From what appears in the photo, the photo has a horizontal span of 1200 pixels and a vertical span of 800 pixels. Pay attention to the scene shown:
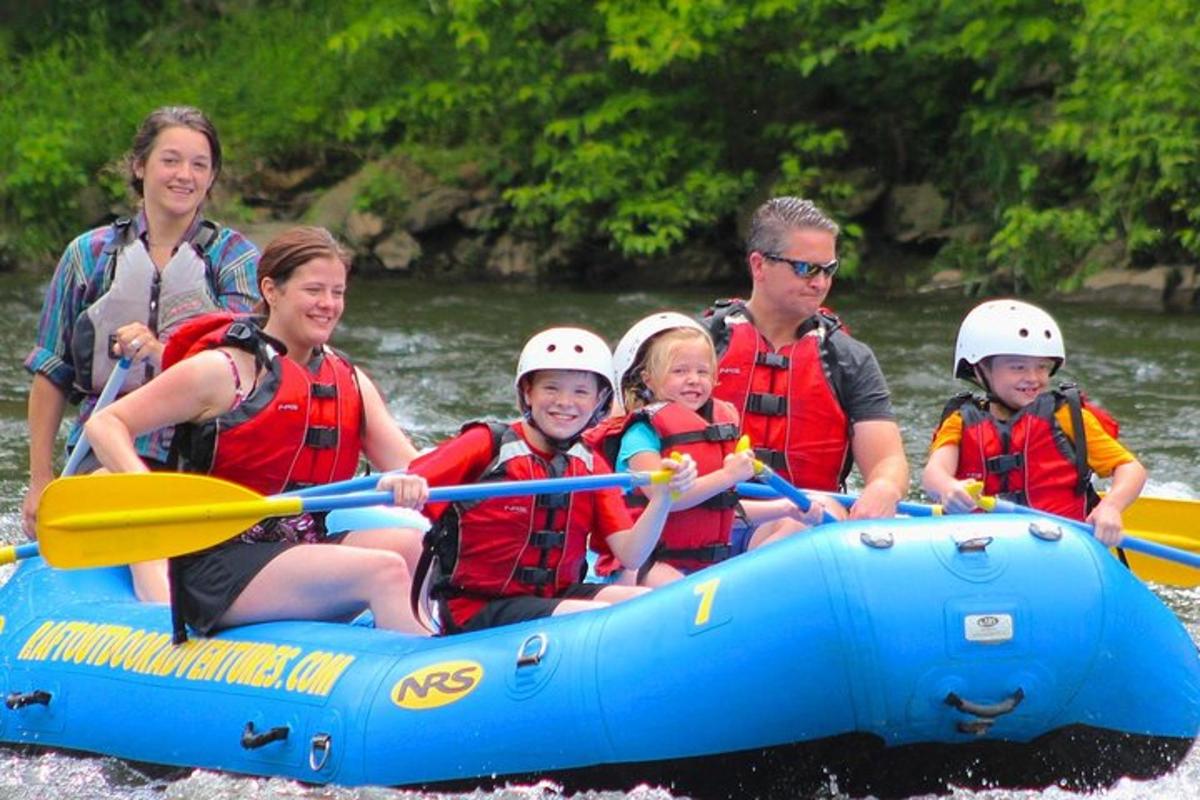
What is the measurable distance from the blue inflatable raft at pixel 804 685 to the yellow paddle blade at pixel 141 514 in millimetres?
329

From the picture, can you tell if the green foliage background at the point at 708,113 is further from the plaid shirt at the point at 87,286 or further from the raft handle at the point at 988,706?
the raft handle at the point at 988,706

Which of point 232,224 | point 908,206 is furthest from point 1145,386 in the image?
point 232,224

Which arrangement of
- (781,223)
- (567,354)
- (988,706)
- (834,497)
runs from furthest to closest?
(781,223) < (834,497) < (567,354) < (988,706)

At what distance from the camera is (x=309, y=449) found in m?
4.37

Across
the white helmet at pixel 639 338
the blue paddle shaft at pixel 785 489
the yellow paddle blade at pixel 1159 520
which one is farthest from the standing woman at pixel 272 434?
the yellow paddle blade at pixel 1159 520

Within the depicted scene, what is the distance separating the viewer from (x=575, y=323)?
11438 mm

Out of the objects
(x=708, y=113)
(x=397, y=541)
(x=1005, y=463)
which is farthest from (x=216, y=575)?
(x=708, y=113)

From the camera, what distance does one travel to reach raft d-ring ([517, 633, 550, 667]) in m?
3.84

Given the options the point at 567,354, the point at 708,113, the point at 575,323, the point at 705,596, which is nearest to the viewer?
the point at 705,596

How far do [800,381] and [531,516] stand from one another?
967mm

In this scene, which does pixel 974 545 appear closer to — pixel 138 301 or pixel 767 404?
pixel 767 404

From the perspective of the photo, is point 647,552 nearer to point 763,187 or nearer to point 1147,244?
point 1147,244

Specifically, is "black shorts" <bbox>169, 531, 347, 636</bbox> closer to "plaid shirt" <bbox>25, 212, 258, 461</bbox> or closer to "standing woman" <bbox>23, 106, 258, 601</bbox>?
"standing woman" <bbox>23, 106, 258, 601</bbox>

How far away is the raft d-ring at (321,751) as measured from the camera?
13.2 ft
